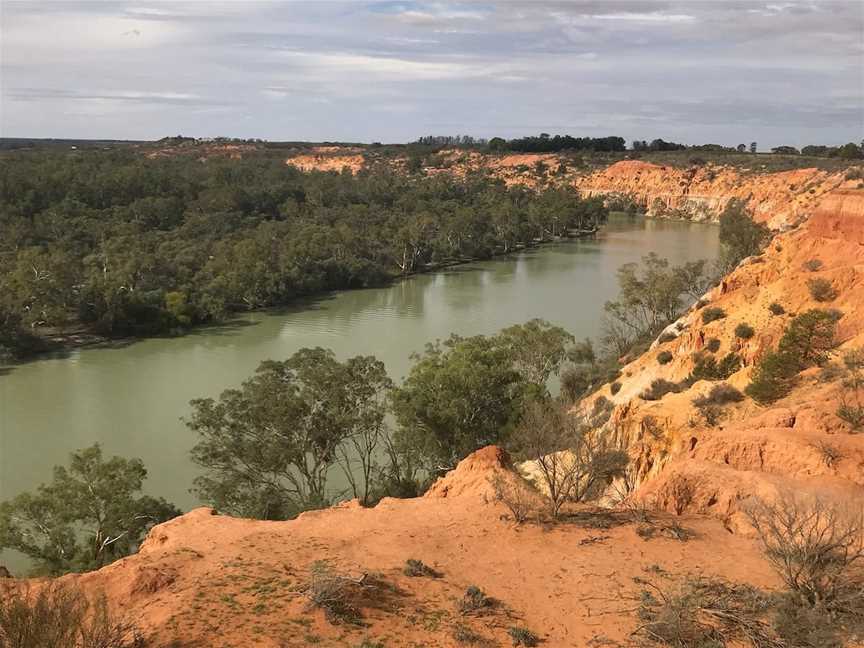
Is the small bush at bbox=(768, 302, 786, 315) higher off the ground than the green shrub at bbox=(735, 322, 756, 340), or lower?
higher

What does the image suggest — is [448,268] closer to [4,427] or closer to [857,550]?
[4,427]

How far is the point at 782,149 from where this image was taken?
12750 centimetres

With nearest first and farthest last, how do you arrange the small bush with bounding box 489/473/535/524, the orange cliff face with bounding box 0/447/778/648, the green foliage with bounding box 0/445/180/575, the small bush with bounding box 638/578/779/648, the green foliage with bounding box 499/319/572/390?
the small bush with bounding box 638/578/779/648 < the orange cliff face with bounding box 0/447/778/648 < the small bush with bounding box 489/473/535/524 < the green foliage with bounding box 0/445/180/575 < the green foliage with bounding box 499/319/572/390

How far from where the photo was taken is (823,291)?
22203 mm

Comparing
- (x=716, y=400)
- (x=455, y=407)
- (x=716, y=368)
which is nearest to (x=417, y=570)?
(x=455, y=407)

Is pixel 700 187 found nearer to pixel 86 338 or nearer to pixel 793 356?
pixel 86 338

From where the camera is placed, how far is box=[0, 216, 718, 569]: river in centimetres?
2428

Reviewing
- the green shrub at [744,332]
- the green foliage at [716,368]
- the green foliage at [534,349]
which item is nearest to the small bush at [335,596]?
the green foliage at [716,368]

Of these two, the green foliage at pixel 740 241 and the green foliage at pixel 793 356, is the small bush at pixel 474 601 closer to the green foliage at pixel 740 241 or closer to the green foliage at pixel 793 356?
the green foliage at pixel 793 356

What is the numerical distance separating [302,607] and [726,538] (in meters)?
7.02

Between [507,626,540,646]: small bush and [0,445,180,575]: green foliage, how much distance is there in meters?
10.0

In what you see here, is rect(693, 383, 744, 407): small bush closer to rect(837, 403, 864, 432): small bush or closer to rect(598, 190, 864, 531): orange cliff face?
rect(598, 190, 864, 531): orange cliff face

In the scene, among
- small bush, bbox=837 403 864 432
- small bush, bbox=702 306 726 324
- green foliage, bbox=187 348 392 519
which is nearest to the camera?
small bush, bbox=837 403 864 432

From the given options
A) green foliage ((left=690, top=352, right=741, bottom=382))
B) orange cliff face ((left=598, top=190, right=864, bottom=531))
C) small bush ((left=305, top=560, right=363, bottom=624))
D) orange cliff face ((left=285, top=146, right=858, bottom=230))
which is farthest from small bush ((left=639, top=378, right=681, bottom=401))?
orange cliff face ((left=285, top=146, right=858, bottom=230))
